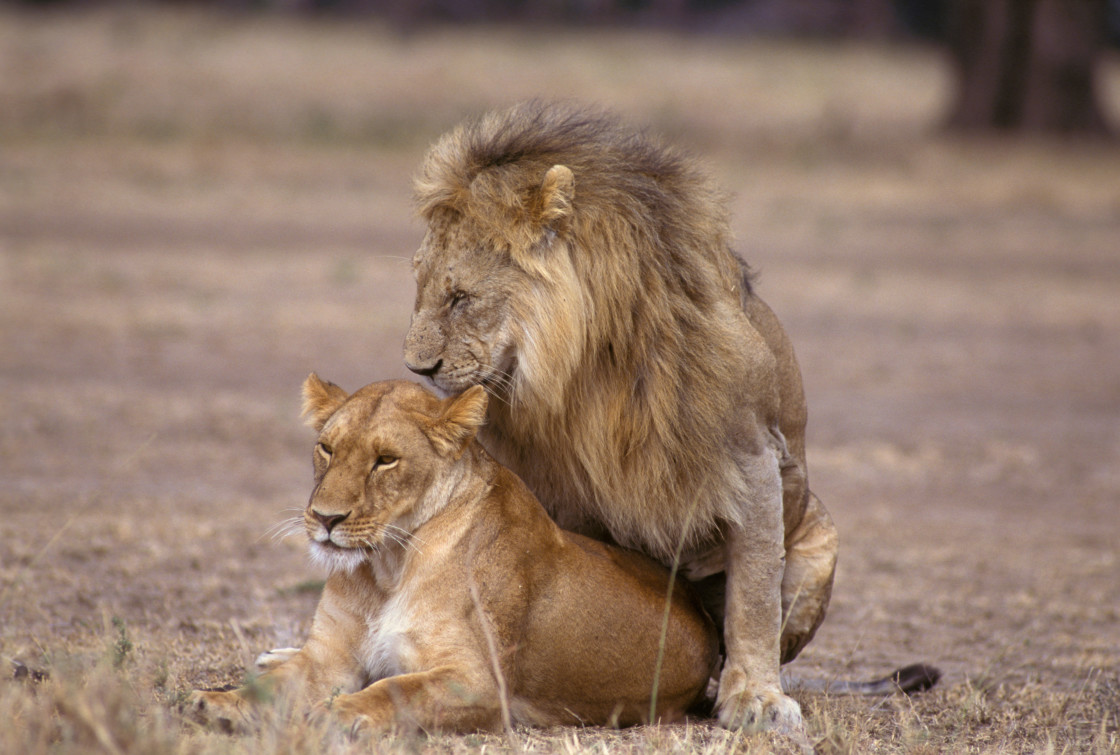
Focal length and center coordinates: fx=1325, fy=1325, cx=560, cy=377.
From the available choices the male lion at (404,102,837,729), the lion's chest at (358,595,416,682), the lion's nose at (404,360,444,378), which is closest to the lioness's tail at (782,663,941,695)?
the male lion at (404,102,837,729)

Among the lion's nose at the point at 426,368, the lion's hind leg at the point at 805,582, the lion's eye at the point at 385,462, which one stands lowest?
the lion's hind leg at the point at 805,582

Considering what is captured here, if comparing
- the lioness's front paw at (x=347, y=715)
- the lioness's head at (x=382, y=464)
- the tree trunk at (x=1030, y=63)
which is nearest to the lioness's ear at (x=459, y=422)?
the lioness's head at (x=382, y=464)

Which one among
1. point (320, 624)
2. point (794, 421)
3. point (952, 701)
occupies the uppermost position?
point (794, 421)

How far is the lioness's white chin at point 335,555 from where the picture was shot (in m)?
3.30

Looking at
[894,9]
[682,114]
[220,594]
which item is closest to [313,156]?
[682,114]

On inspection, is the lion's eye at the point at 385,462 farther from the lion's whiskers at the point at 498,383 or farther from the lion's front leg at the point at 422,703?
the lion's front leg at the point at 422,703

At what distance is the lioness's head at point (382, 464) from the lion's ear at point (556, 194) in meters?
0.57

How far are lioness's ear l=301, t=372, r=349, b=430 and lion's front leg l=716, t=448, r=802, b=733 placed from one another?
1232 mm

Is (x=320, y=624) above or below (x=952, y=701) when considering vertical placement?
above

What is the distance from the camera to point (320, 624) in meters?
3.51

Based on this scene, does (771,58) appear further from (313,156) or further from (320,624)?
(320,624)

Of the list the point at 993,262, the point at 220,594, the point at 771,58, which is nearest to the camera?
the point at 220,594

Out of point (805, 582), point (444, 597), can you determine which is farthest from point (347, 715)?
point (805, 582)

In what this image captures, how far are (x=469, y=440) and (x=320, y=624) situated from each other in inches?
24.8
